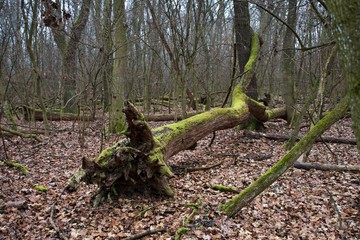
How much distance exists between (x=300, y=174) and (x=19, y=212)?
5023 mm

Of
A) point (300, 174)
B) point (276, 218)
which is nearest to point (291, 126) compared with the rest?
Result: point (300, 174)

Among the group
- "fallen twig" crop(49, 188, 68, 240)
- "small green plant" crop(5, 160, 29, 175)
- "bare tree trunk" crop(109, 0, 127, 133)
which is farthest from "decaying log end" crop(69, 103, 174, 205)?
"bare tree trunk" crop(109, 0, 127, 133)

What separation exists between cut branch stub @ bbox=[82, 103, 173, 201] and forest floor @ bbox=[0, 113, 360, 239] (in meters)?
0.27

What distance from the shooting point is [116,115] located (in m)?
10.1

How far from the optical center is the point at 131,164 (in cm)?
483

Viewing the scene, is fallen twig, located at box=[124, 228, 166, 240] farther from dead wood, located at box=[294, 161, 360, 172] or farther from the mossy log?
dead wood, located at box=[294, 161, 360, 172]

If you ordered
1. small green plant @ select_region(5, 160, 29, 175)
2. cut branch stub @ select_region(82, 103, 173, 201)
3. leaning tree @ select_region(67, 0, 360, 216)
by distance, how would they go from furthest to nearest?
small green plant @ select_region(5, 160, 29, 175) → cut branch stub @ select_region(82, 103, 173, 201) → leaning tree @ select_region(67, 0, 360, 216)

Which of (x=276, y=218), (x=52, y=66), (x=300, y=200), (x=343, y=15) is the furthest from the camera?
(x=52, y=66)

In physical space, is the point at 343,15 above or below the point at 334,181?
above

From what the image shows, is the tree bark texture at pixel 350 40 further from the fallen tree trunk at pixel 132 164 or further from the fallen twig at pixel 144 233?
the fallen tree trunk at pixel 132 164

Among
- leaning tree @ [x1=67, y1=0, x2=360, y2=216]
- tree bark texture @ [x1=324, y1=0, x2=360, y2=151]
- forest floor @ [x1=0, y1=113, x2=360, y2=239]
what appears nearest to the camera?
tree bark texture @ [x1=324, y1=0, x2=360, y2=151]

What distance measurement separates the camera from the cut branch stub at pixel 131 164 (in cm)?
468

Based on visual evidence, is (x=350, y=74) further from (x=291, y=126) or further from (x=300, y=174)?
(x=291, y=126)

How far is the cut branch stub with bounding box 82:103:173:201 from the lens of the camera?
4676mm
